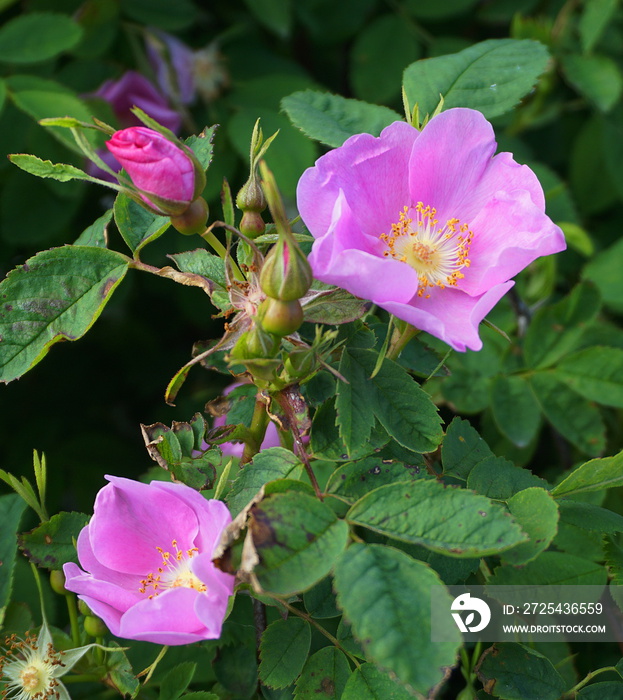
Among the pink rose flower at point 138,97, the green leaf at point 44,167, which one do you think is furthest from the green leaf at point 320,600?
the pink rose flower at point 138,97

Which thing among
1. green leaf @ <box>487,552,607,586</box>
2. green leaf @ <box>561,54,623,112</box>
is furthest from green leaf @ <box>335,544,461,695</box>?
green leaf @ <box>561,54,623,112</box>

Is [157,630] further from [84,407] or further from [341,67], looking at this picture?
[341,67]

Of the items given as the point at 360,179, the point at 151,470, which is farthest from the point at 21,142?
the point at 360,179

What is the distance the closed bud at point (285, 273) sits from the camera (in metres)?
0.75

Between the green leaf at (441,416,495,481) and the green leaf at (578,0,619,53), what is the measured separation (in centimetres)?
115

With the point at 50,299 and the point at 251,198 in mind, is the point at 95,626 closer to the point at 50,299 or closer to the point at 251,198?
the point at 50,299

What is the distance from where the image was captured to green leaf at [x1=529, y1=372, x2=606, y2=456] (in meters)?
1.45

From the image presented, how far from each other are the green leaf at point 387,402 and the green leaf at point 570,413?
2.01 feet

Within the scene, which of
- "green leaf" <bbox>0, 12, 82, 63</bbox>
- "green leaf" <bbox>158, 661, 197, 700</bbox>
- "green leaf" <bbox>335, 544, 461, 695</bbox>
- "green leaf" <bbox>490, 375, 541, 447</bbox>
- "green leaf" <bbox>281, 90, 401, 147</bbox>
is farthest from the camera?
"green leaf" <bbox>0, 12, 82, 63</bbox>

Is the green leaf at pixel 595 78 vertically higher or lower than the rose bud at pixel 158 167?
lower

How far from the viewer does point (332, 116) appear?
3.86ft

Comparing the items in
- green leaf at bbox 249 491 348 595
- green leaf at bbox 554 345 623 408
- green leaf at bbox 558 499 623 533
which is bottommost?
green leaf at bbox 554 345 623 408

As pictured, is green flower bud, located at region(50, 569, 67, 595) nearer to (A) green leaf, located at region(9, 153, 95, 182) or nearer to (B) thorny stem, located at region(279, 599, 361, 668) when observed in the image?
(B) thorny stem, located at region(279, 599, 361, 668)

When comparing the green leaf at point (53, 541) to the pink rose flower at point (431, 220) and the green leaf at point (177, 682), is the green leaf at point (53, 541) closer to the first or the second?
the green leaf at point (177, 682)
